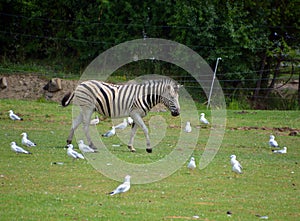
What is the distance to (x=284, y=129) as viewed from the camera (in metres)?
24.9

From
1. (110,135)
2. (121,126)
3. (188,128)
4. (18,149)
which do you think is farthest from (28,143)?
(188,128)

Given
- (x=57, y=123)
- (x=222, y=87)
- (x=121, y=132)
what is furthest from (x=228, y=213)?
(x=222, y=87)

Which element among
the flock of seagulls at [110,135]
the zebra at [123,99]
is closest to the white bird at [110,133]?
the flock of seagulls at [110,135]

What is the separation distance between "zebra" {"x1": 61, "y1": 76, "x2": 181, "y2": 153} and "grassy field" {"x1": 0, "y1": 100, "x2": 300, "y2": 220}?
3.10 ft

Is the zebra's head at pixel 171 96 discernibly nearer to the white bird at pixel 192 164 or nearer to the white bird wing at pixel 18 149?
the white bird at pixel 192 164

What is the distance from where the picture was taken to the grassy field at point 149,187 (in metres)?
10.7

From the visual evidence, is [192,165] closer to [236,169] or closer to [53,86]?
[236,169]

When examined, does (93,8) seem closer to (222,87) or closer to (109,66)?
(109,66)

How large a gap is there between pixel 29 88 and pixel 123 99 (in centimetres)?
1167

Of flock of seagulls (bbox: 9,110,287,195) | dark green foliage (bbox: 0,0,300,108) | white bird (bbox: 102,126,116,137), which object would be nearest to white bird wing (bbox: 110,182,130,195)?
flock of seagulls (bbox: 9,110,287,195)

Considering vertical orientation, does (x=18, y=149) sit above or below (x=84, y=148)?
below

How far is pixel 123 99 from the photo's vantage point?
18422 millimetres

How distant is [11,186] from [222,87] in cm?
2064

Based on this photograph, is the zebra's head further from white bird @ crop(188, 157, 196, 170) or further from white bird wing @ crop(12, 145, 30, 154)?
white bird wing @ crop(12, 145, 30, 154)
